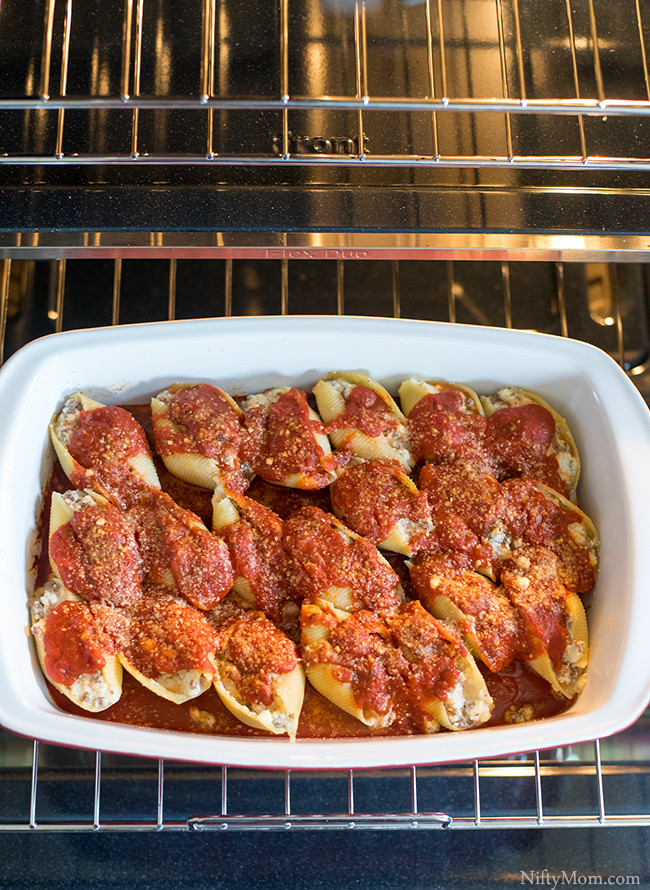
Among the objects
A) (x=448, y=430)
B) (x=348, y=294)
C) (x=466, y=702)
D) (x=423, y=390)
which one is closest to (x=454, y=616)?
(x=466, y=702)

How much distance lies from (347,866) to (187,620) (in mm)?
867

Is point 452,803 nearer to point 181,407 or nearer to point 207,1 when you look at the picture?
point 181,407

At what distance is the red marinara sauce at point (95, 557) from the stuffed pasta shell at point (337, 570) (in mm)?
381

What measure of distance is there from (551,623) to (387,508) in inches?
18.3

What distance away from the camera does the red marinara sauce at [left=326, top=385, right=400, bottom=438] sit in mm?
1938

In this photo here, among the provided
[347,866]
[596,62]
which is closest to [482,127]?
[596,62]

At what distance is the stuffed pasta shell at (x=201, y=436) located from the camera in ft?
6.24

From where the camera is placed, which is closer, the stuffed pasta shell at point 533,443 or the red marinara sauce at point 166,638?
the red marinara sauce at point 166,638

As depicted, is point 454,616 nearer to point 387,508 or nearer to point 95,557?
point 387,508

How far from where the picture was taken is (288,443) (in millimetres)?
1914

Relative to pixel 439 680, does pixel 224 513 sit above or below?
above

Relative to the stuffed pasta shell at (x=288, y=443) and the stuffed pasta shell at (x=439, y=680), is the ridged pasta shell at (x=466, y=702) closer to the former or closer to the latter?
the stuffed pasta shell at (x=439, y=680)

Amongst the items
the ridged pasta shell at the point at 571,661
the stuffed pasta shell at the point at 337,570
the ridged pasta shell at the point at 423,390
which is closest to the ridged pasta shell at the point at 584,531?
the ridged pasta shell at the point at 571,661

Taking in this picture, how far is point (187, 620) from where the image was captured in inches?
70.2
